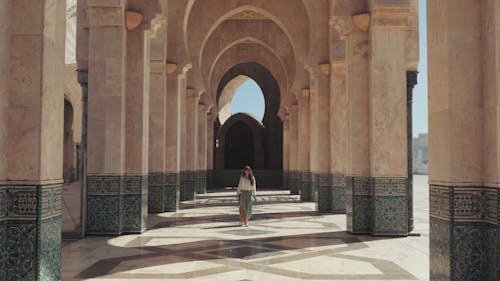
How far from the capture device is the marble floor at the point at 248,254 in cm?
425

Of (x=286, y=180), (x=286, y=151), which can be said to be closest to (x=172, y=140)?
(x=286, y=151)

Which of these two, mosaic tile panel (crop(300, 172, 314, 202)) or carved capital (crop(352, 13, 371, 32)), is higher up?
carved capital (crop(352, 13, 371, 32))

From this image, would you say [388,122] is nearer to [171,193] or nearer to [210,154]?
[171,193]

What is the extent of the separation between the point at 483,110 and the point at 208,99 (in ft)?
41.8

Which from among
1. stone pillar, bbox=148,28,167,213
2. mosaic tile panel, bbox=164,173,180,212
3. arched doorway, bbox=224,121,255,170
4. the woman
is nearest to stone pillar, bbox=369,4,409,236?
the woman

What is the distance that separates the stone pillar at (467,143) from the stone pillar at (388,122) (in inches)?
111

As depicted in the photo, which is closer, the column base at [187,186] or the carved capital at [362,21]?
the carved capital at [362,21]

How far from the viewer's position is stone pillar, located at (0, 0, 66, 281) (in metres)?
3.14

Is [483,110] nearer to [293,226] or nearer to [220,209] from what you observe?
[293,226]

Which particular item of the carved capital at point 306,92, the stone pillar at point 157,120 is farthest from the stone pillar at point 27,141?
the carved capital at point 306,92

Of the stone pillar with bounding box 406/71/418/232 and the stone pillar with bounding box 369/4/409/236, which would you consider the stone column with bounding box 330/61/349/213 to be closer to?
the stone pillar with bounding box 406/71/418/232

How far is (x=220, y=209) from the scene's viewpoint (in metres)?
10.7

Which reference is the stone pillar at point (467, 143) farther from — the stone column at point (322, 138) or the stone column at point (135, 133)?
the stone column at point (322, 138)

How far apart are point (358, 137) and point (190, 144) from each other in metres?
7.57
